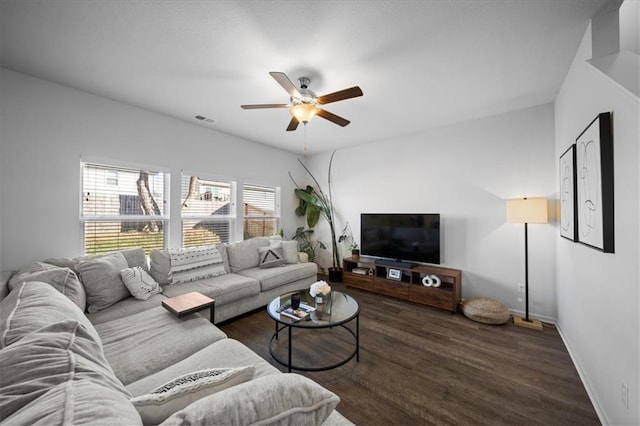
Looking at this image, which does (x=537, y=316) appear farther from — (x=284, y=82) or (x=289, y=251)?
(x=284, y=82)

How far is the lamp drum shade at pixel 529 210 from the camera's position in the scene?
8.87ft

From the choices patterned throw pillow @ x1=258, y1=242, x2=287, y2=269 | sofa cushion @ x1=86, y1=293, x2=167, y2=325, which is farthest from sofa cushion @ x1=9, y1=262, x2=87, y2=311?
patterned throw pillow @ x1=258, y1=242, x2=287, y2=269

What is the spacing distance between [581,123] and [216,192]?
434 centimetres

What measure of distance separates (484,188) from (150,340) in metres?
4.05

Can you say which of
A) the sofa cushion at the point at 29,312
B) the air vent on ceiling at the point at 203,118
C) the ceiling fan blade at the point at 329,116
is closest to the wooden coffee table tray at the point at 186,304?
the sofa cushion at the point at 29,312

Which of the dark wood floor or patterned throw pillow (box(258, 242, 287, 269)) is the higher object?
patterned throw pillow (box(258, 242, 287, 269))

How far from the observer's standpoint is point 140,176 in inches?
126

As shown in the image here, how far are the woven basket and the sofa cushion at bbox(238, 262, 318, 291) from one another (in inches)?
86.9

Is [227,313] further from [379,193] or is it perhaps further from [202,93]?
[379,193]

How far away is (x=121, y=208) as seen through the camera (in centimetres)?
304

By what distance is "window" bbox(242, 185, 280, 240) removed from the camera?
4.49 meters

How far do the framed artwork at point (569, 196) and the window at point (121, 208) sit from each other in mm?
4460

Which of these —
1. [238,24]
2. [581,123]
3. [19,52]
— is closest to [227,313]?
[238,24]

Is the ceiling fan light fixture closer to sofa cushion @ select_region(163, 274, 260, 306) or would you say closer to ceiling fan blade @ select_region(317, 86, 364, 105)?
ceiling fan blade @ select_region(317, 86, 364, 105)
